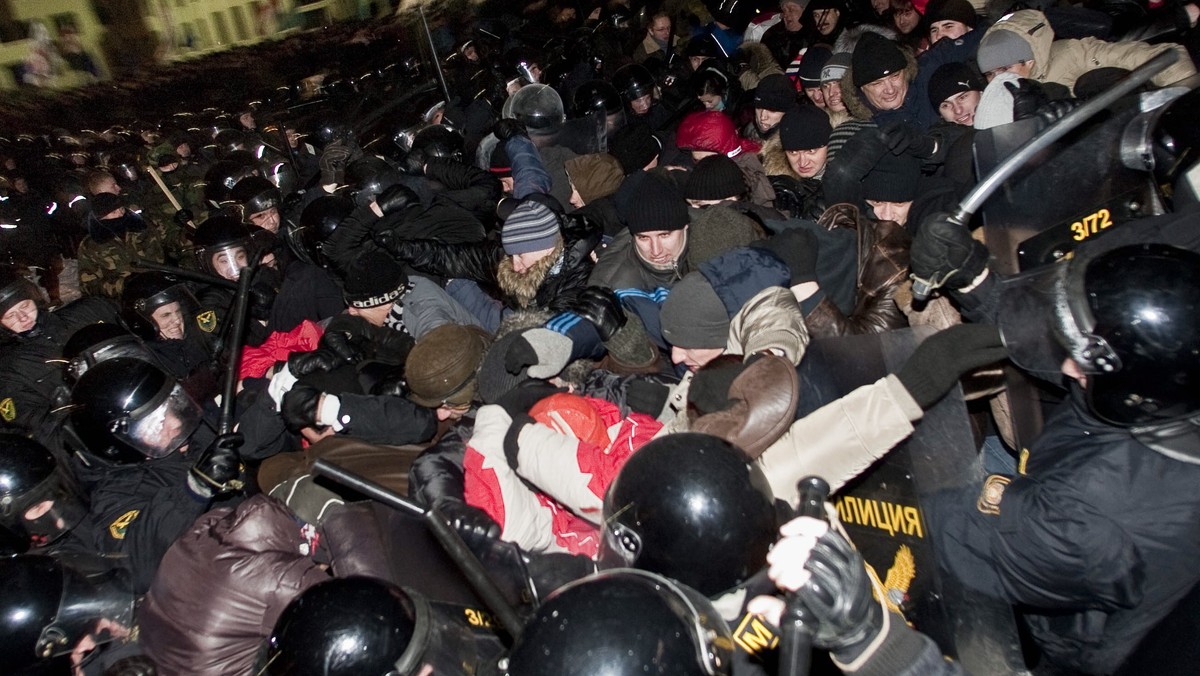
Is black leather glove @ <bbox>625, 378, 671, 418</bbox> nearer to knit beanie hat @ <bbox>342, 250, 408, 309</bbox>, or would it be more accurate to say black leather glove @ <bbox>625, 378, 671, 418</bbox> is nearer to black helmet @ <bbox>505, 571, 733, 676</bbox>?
black helmet @ <bbox>505, 571, 733, 676</bbox>

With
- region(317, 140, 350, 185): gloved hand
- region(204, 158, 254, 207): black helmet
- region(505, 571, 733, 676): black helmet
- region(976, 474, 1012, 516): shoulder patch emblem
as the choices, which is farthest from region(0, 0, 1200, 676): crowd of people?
region(317, 140, 350, 185): gloved hand

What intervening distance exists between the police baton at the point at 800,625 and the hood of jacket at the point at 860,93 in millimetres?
4257

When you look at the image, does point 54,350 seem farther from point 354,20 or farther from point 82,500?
point 354,20

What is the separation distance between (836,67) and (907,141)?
168 cm

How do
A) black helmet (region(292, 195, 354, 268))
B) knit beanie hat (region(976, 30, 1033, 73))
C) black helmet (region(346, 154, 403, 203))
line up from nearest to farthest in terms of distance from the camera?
knit beanie hat (region(976, 30, 1033, 73)), black helmet (region(292, 195, 354, 268)), black helmet (region(346, 154, 403, 203))

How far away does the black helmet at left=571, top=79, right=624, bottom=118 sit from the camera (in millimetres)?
7258

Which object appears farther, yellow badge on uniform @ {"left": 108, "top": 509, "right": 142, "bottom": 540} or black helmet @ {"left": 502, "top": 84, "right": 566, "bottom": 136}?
black helmet @ {"left": 502, "top": 84, "right": 566, "bottom": 136}

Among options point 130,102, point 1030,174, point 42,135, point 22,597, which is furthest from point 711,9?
point 42,135

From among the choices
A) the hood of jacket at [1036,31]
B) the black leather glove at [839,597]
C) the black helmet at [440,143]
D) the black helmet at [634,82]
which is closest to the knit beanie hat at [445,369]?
the black leather glove at [839,597]

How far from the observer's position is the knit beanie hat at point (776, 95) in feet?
19.5

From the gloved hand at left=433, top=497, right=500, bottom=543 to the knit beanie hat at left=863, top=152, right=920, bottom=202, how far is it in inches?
108

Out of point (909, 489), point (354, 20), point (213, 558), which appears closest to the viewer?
point (909, 489)

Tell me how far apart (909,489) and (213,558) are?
104 inches

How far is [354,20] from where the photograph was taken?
1340 cm
